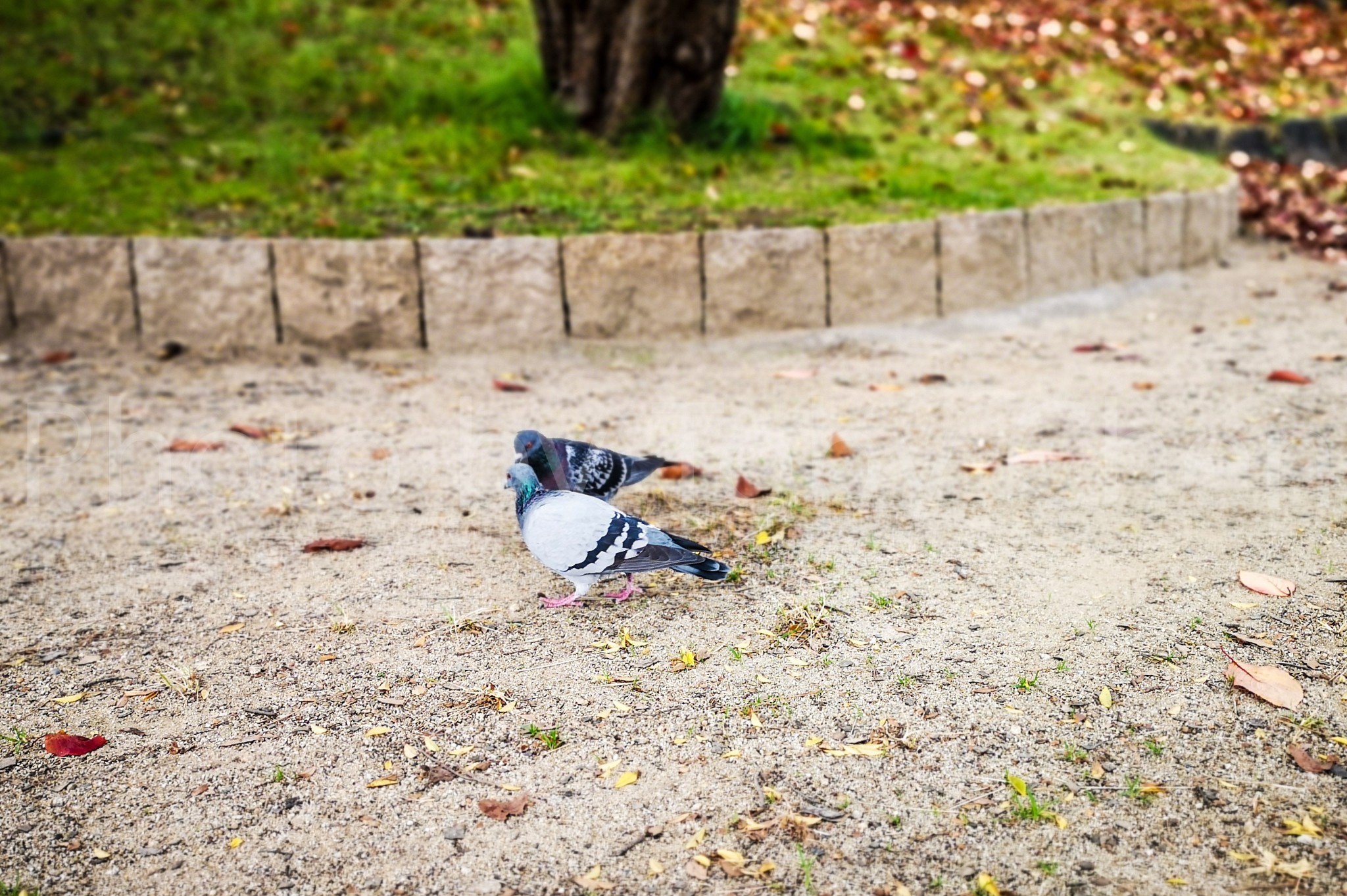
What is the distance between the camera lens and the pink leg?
305cm

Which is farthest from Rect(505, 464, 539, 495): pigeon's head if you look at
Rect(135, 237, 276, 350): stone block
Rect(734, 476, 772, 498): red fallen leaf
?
Rect(135, 237, 276, 350): stone block

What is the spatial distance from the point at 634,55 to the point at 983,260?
2532 millimetres

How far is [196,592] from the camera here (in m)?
3.10

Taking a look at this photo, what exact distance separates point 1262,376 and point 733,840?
3820 millimetres

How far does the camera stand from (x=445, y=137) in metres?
6.96

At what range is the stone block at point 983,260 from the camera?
5.92 m

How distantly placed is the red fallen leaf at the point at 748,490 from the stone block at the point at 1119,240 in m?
3.71

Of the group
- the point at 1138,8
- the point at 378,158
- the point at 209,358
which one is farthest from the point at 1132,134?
the point at 209,358

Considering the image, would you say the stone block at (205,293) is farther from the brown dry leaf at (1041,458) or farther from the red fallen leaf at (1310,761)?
the red fallen leaf at (1310,761)

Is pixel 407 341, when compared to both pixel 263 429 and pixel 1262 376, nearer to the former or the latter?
pixel 263 429

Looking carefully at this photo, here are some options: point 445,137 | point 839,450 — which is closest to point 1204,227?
point 839,450

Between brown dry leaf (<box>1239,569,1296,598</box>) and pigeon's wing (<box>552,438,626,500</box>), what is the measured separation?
174cm

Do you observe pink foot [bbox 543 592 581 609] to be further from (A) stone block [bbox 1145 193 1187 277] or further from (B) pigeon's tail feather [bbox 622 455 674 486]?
(A) stone block [bbox 1145 193 1187 277]

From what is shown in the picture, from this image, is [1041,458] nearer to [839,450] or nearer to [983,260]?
[839,450]
